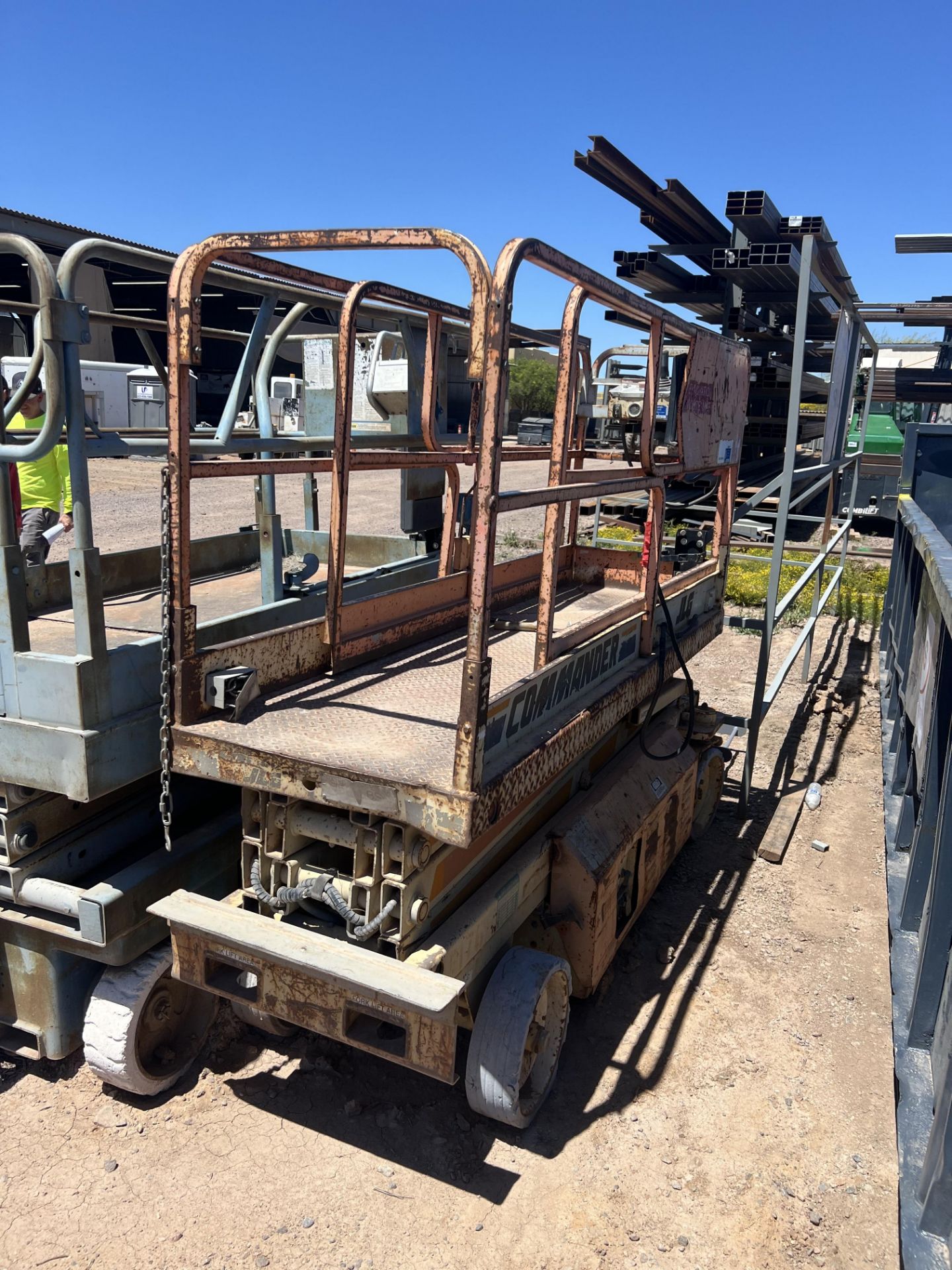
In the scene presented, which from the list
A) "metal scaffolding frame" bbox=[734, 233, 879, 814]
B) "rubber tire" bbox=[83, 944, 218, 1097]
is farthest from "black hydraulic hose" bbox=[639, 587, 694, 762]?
"rubber tire" bbox=[83, 944, 218, 1097]

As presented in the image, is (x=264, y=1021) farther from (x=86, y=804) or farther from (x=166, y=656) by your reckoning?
(x=166, y=656)

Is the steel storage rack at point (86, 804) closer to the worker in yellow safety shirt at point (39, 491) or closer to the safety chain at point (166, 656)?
the safety chain at point (166, 656)

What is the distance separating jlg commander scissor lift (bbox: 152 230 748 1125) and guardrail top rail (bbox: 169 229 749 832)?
0.04 ft

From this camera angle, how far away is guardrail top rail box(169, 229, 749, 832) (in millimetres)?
2535

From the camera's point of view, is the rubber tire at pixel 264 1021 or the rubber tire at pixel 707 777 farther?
the rubber tire at pixel 707 777

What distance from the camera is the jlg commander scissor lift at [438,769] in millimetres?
2604

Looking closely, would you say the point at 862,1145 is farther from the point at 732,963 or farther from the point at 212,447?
the point at 212,447

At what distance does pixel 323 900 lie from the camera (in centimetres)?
288

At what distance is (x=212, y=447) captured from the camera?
3541mm

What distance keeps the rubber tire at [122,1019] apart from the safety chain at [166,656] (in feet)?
1.79

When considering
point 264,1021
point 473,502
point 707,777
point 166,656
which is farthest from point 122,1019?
point 707,777

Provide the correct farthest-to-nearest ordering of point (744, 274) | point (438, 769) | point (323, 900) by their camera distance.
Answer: point (744, 274)
point (323, 900)
point (438, 769)

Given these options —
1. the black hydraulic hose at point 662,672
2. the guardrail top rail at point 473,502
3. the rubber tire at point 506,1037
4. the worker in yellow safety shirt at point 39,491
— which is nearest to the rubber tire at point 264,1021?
the rubber tire at point 506,1037

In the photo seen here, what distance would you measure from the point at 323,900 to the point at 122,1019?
891mm
